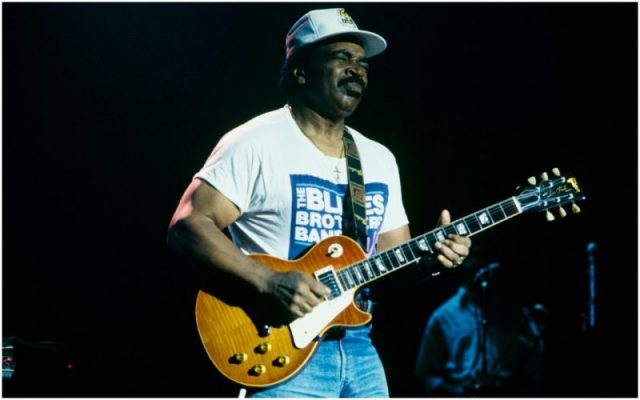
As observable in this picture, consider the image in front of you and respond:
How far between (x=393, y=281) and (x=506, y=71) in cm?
403

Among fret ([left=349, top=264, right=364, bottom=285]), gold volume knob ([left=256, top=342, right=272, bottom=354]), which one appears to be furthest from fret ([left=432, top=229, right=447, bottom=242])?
gold volume knob ([left=256, top=342, right=272, bottom=354])

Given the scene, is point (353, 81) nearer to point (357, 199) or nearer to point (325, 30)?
A: point (325, 30)

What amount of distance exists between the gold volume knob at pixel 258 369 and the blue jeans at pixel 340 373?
77 millimetres

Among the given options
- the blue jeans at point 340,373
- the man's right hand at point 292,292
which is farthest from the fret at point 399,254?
the man's right hand at point 292,292

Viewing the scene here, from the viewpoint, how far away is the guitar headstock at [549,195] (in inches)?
135

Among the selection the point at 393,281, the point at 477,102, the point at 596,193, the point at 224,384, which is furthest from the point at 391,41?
the point at 224,384

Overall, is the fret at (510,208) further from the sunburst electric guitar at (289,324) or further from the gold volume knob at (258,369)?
the gold volume knob at (258,369)

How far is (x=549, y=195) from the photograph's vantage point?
11.3 ft

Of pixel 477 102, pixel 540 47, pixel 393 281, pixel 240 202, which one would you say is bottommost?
pixel 393 281

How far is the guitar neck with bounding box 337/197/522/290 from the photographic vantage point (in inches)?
119

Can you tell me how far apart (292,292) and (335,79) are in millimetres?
1277

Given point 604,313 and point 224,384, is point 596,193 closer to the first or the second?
point 604,313

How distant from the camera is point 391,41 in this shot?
240 inches

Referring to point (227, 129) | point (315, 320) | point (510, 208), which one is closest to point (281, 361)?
point (315, 320)
